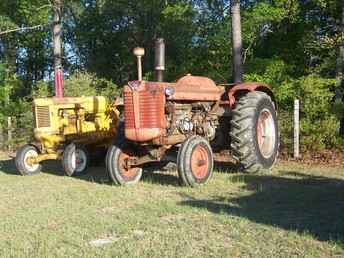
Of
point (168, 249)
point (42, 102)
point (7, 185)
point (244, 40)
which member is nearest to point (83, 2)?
point (244, 40)

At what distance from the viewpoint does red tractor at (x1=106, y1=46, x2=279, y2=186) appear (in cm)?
859

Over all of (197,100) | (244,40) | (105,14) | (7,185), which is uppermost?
(105,14)

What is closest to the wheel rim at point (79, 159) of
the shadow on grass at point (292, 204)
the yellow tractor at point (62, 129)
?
the yellow tractor at point (62, 129)

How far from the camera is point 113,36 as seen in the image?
2777 centimetres

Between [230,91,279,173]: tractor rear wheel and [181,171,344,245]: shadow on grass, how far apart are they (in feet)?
1.63

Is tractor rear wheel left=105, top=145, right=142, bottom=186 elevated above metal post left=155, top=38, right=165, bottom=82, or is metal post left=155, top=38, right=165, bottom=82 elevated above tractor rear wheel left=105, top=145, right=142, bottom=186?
metal post left=155, top=38, right=165, bottom=82

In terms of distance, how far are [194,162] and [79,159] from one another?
337 centimetres

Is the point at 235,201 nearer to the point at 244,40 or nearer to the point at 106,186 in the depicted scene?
the point at 106,186

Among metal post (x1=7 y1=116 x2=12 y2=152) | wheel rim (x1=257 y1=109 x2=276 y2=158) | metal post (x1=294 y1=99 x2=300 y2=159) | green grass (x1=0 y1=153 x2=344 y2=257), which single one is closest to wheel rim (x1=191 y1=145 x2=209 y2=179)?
green grass (x1=0 y1=153 x2=344 y2=257)

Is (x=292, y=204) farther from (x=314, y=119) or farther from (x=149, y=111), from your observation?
(x=314, y=119)

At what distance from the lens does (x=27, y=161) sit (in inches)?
456

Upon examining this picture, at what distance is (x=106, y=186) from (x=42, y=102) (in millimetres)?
3450

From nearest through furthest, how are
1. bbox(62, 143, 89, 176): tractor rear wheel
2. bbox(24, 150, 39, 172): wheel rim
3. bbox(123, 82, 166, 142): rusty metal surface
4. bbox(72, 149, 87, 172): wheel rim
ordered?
1. bbox(123, 82, 166, 142): rusty metal surface
2. bbox(62, 143, 89, 176): tractor rear wheel
3. bbox(72, 149, 87, 172): wheel rim
4. bbox(24, 150, 39, 172): wheel rim

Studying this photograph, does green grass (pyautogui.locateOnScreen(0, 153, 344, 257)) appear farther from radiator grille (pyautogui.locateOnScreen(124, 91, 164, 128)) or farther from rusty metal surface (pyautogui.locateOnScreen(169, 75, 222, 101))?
rusty metal surface (pyautogui.locateOnScreen(169, 75, 222, 101))
